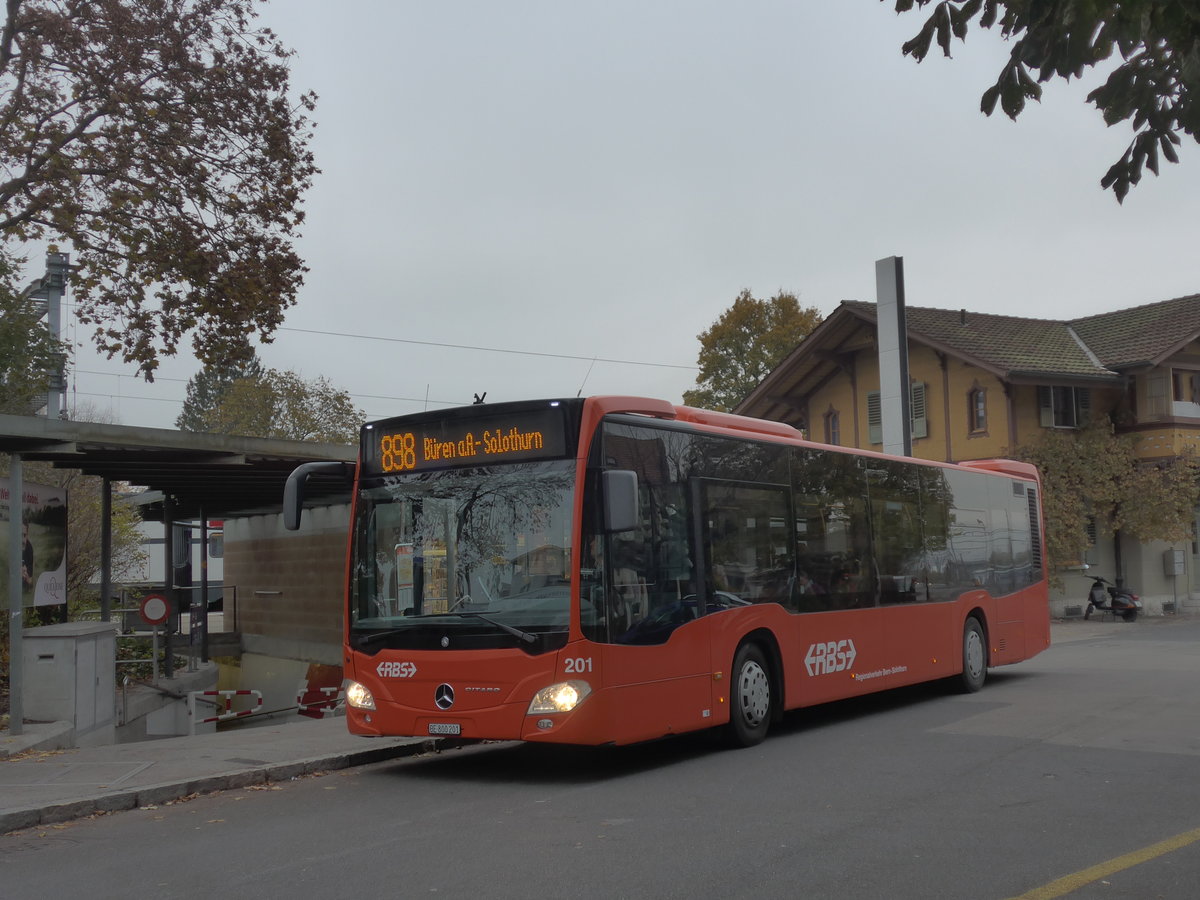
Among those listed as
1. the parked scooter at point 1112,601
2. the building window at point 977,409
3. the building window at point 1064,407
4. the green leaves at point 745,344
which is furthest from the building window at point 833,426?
the green leaves at point 745,344

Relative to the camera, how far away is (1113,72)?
5289 mm

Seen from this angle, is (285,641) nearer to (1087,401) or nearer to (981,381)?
(981,381)

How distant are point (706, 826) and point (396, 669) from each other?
3268mm

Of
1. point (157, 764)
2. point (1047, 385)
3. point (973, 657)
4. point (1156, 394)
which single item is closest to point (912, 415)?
point (1047, 385)

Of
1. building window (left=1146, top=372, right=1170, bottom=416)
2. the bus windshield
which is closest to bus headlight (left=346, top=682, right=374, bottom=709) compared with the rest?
the bus windshield

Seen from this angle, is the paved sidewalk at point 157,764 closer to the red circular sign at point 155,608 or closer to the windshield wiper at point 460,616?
the windshield wiper at point 460,616

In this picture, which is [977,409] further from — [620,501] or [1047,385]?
[620,501]

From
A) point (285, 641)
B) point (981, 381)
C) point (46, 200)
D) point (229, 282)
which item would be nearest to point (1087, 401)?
point (981, 381)

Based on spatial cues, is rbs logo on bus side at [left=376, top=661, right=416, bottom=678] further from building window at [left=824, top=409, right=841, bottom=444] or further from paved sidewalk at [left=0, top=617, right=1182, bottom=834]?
building window at [left=824, top=409, right=841, bottom=444]

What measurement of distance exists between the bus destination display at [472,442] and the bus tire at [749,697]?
2.77 metres

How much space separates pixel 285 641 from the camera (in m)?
23.4

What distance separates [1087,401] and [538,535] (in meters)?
29.1

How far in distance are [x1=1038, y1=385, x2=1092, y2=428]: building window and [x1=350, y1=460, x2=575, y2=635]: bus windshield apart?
27.6 metres

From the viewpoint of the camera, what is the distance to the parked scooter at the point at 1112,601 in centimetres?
3141
